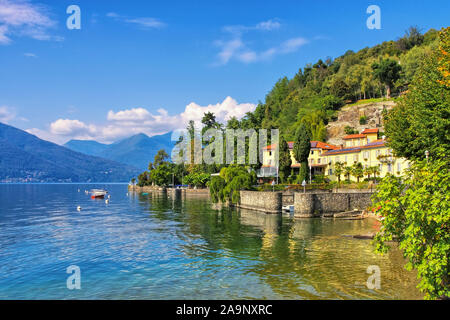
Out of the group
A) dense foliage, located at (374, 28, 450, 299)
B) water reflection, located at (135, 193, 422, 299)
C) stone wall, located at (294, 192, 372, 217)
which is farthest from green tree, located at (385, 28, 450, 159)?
stone wall, located at (294, 192, 372, 217)

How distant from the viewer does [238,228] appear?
1543 inches

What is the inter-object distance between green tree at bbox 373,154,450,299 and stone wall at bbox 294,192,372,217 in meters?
33.5

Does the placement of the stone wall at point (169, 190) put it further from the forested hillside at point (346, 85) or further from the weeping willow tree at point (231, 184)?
the weeping willow tree at point (231, 184)

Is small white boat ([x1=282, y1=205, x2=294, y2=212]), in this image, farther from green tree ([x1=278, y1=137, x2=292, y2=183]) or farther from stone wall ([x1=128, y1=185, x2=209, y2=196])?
stone wall ([x1=128, y1=185, x2=209, y2=196])

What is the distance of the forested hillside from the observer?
108812 mm

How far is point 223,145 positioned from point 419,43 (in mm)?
98718

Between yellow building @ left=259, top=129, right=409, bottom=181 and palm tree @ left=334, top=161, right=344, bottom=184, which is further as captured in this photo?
palm tree @ left=334, top=161, right=344, bottom=184

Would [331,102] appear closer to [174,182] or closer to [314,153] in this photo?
[314,153]

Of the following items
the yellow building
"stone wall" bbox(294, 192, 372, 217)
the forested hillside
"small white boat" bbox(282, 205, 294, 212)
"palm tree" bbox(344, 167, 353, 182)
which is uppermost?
the forested hillside

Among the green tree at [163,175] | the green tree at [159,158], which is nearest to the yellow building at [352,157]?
the green tree at [163,175]

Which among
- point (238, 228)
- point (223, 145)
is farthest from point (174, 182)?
point (238, 228)

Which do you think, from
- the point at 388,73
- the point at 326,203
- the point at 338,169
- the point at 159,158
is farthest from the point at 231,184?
the point at 159,158
